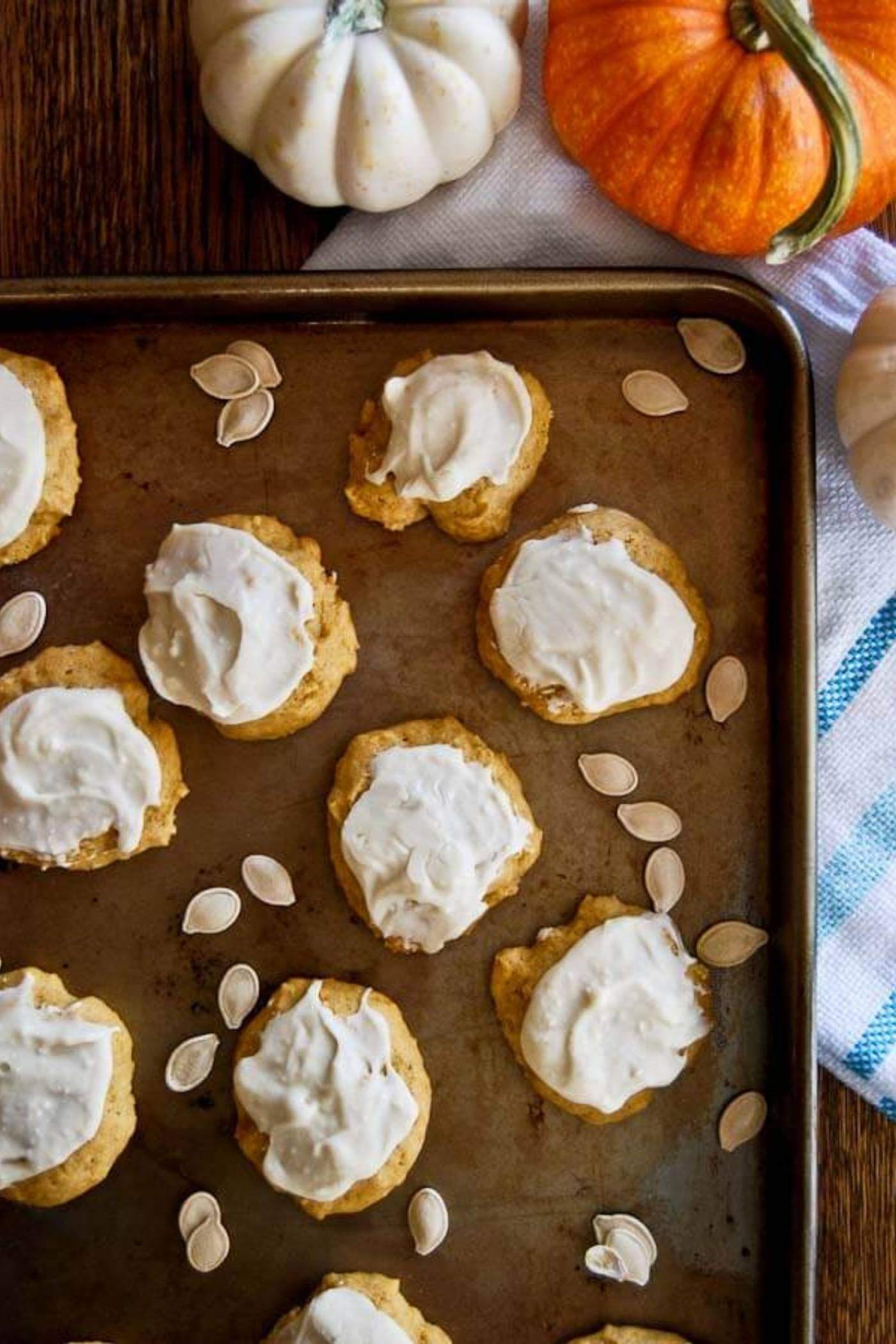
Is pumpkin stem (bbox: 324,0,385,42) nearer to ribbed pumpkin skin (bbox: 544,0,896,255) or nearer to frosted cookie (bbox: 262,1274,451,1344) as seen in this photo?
ribbed pumpkin skin (bbox: 544,0,896,255)

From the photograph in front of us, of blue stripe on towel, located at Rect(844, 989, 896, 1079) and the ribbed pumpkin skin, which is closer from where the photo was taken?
the ribbed pumpkin skin

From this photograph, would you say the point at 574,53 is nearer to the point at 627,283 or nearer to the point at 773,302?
→ the point at 627,283

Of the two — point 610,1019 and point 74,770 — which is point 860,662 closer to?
point 610,1019

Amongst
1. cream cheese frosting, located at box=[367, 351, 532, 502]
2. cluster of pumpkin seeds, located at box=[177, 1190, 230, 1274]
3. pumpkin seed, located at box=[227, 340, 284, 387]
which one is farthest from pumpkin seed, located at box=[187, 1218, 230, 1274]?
pumpkin seed, located at box=[227, 340, 284, 387]

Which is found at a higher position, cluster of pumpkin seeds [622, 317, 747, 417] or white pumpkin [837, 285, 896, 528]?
Result: white pumpkin [837, 285, 896, 528]

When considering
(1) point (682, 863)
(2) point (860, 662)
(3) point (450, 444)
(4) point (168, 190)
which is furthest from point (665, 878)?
(4) point (168, 190)
